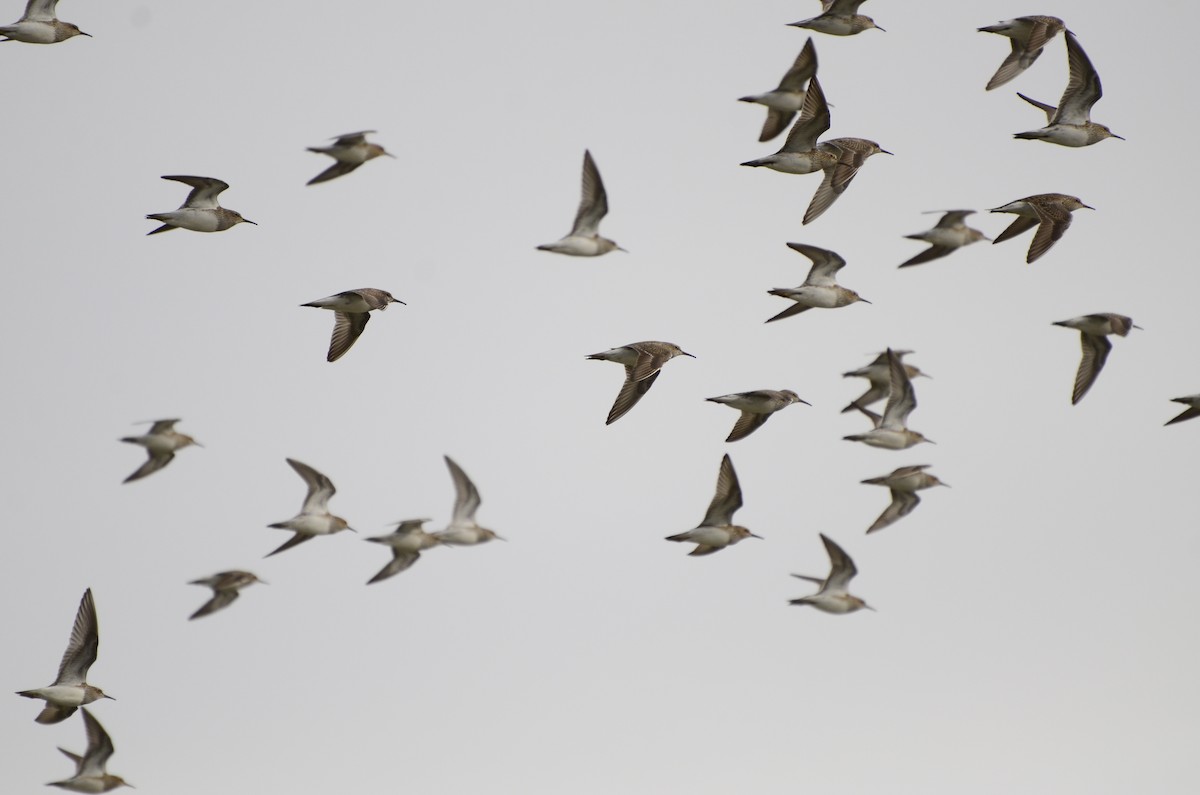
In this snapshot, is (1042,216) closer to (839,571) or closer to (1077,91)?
(1077,91)

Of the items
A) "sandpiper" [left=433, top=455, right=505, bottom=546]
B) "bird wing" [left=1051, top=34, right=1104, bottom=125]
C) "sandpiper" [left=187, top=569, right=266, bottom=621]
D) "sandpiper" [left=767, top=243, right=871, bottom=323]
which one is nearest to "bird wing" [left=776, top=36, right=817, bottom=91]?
"sandpiper" [left=767, top=243, right=871, bottom=323]

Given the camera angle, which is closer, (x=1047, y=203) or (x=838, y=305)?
(x=1047, y=203)

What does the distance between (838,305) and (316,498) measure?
28.2 ft

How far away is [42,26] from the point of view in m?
23.9

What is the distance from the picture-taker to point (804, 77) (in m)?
25.4

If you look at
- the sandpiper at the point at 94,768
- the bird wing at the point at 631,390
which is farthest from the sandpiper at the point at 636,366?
the sandpiper at the point at 94,768

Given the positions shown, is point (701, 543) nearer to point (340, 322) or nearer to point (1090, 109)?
point (340, 322)

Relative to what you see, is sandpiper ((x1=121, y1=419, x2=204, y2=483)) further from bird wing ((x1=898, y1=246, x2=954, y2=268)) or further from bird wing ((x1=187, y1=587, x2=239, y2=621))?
bird wing ((x1=898, y1=246, x2=954, y2=268))

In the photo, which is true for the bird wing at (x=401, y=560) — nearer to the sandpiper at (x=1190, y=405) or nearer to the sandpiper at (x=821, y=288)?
the sandpiper at (x=821, y=288)

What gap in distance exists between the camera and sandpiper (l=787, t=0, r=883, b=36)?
2538cm

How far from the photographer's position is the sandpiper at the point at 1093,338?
25.8m

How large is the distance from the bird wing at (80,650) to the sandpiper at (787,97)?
35.5 feet

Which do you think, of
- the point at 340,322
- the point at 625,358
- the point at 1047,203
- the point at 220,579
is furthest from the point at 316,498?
the point at 1047,203

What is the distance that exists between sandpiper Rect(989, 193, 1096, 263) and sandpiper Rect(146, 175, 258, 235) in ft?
33.1
